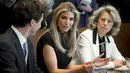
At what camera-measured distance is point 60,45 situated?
7.52ft

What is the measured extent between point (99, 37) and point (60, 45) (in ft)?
1.96

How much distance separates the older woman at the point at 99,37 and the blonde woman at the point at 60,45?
224 mm

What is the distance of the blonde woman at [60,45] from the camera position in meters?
2.20

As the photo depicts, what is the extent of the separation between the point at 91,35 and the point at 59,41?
0.50 m

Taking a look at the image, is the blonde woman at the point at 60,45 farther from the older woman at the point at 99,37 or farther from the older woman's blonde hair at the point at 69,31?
the older woman at the point at 99,37

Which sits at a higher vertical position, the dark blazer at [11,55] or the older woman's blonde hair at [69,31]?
the older woman's blonde hair at [69,31]

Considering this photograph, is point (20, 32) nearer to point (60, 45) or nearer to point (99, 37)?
point (60, 45)

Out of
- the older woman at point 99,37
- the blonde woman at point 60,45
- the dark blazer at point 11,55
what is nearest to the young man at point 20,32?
the dark blazer at point 11,55

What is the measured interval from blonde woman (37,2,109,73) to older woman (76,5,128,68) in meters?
0.22

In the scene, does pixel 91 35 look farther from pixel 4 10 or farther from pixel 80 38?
pixel 4 10

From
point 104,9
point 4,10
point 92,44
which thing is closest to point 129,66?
point 92,44

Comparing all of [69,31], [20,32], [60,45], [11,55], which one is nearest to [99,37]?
[69,31]

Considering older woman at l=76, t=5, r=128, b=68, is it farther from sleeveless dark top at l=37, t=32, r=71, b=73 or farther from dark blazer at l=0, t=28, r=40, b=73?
dark blazer at l=0, t=28, r=40, b=73

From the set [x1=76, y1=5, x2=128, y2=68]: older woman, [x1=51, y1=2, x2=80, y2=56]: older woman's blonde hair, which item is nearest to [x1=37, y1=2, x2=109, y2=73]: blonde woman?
[x1=51, y1=2, x2=80, y2=56]: older woman's blonde hair
